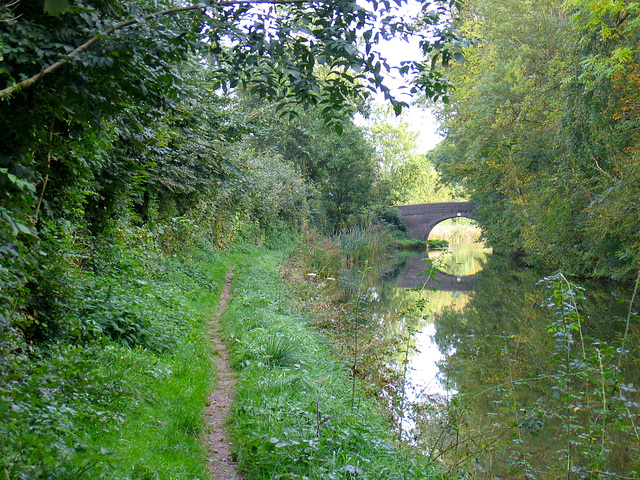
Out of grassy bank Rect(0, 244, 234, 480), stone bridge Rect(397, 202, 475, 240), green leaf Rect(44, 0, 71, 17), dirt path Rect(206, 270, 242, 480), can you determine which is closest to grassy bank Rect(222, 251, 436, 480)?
dirt path Rect(206, 270, 242, 480)

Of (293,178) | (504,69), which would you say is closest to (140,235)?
(504,69)

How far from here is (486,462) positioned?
4477 millimetres

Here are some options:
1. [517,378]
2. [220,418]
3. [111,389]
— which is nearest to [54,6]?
[111,389]

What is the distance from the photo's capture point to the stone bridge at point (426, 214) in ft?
123

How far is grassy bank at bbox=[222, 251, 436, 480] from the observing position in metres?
3.39

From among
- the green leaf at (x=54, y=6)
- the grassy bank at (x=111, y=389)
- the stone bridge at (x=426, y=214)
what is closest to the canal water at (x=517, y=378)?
the grassy bank at (x=111, y=389)

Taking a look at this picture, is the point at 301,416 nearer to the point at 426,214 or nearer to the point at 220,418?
the point at 220,418

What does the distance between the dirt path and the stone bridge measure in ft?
108

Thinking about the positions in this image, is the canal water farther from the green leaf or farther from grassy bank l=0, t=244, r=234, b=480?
the green leaf

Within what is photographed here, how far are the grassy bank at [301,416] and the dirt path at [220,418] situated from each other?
0.33ft

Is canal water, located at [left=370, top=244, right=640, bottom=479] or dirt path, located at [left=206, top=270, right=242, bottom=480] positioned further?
dirt path, located at [left=206, top=270, right=242, bottom=480]

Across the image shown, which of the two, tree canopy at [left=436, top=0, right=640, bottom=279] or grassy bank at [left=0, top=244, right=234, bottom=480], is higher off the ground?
tree canopy at [left=436, top=0, right=640, bottom=279]

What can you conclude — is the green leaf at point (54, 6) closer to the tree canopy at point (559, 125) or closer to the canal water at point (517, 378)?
the canal water at point (517, 378)

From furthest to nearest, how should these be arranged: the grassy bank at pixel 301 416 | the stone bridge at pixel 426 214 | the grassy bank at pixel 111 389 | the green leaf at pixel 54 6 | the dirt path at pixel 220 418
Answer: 1. the stone bridge at pixel 426 214
2. the dirt path at pixel 220 418
3. the grassy bank at pixel 301 416
4. the grassy bank at pixel 111 389
5. the green leaf at pixel 54 6
